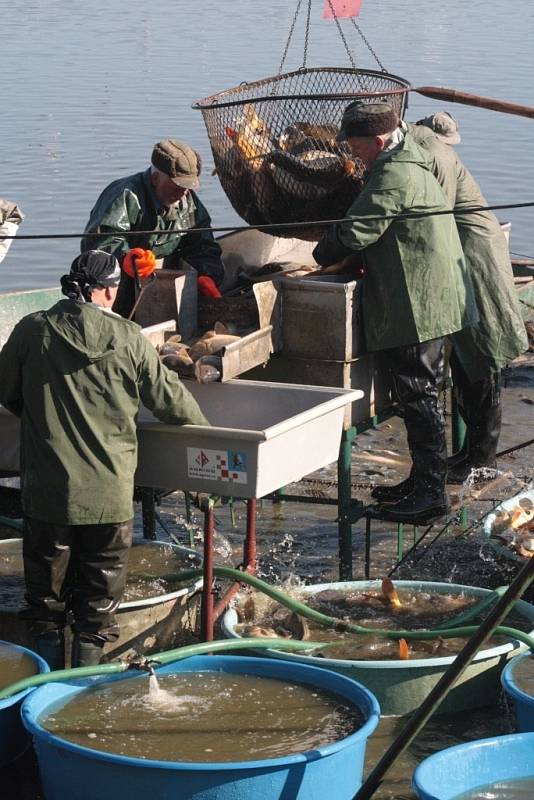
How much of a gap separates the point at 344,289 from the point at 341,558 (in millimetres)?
1458

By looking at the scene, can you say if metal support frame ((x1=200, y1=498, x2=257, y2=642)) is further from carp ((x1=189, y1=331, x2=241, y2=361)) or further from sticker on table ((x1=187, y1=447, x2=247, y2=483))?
carp ((x1=189, y1=331, x2=241, y2=361))

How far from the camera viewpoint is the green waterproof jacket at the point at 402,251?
257 inches

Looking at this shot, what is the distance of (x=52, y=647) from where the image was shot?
5582 millimetres

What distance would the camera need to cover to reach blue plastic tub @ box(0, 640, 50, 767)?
4.80 meters

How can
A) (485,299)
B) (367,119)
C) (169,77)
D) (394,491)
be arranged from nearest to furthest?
(367,119) < (394,491) < (485,299) < (169,77)

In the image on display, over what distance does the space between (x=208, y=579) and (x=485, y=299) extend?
261cm

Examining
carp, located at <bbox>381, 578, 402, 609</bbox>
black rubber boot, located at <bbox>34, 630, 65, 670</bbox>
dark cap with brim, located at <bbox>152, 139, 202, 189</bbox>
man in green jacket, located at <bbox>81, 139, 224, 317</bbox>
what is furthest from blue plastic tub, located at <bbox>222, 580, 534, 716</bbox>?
dark cap with brim, located at <bbox>152, 139, 202, 189</bbox>

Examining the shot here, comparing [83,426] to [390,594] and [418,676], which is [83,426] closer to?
[418,676]

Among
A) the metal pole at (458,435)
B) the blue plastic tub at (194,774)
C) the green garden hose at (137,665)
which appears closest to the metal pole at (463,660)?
the blue plastic tub at (194,774)

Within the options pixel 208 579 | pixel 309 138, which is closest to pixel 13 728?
pixel 208 579

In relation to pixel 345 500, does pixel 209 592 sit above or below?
above

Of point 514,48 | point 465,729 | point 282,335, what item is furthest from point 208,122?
point 514,48

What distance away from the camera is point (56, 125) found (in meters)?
22.2

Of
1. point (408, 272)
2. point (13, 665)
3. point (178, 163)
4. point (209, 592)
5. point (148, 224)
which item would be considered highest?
point (178, 163)
